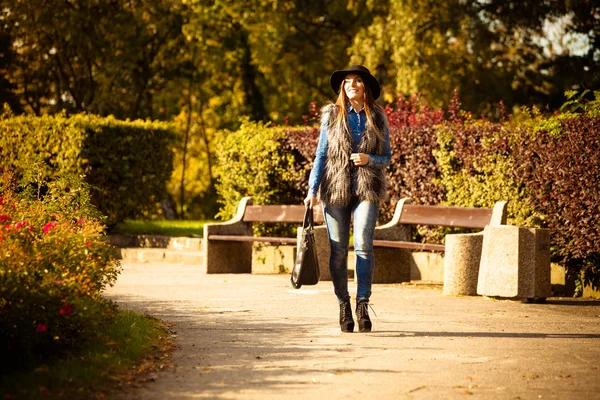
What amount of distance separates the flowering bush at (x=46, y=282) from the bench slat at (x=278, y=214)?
270 inches

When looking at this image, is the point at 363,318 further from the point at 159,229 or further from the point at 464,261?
the point at 159,229

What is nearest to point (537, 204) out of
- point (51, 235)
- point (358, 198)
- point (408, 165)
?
point (408, 165)

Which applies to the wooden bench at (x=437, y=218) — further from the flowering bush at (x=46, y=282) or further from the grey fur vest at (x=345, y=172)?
the flowering bush at (x=46, y=282)

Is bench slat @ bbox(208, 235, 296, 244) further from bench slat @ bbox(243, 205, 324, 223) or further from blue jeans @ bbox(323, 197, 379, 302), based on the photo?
blue jeans @ bbox(323, 197, 379, 302)

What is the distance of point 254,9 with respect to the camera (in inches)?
1282

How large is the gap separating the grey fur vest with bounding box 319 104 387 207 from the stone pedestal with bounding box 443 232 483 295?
3.46m

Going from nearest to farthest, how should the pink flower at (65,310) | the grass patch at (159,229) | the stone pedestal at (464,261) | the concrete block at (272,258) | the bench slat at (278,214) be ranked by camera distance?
the pink flower at (65,310) < the stone pedestal at (464,261) < the bench slat at (278,214) < the concrete block at (272,258) < the grass patch at (159,229)

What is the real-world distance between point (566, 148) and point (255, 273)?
607 centimetres

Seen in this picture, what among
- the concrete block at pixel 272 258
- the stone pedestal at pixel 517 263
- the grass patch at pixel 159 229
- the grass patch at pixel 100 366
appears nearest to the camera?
the grass patch at pixel 100 366

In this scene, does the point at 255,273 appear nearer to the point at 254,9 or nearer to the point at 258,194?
the point at 258,194

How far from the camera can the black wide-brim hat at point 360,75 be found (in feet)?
Result: 29.8

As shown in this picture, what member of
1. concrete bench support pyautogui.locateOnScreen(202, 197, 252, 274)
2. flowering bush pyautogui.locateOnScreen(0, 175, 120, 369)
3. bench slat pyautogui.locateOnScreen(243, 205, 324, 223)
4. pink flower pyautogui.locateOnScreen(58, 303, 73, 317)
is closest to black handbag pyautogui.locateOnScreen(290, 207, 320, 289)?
flowering bush pyautogui.locateOnScreen(0, 175, 120, 369)

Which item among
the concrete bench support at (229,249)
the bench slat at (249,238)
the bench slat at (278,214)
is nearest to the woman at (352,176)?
the bench slat at (249,238)

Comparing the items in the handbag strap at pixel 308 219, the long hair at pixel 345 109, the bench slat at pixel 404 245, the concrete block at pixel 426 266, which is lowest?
the concrete block at pixel 426 266
